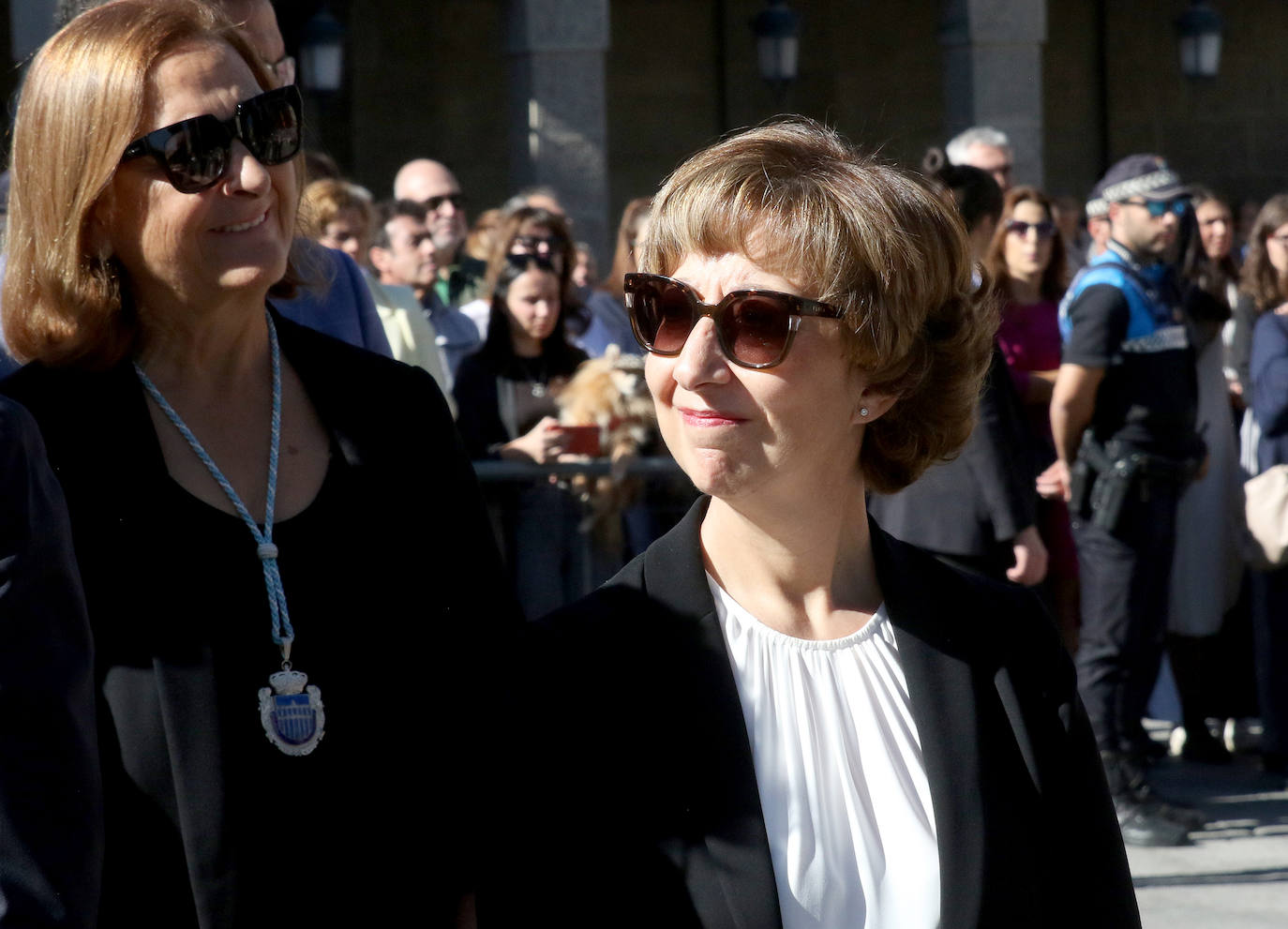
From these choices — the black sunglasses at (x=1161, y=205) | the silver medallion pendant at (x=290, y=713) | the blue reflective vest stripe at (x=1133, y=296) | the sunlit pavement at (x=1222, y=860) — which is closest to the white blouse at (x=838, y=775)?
the silver medallion pendant at (x=290, y=713)

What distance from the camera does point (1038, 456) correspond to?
6250mm

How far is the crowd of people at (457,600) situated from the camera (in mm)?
1958

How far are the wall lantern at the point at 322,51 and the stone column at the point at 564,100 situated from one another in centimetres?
152

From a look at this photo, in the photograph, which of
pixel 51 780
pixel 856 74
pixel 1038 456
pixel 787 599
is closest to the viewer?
pixel 51 780

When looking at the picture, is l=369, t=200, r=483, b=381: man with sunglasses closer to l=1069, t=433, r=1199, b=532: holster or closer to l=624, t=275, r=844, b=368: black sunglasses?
l=1069, t=433, r=1199, b=532: holster

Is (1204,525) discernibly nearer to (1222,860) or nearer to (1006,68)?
(1222,860)

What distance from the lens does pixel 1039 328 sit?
6.96m

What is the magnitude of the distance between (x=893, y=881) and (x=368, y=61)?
15331mm

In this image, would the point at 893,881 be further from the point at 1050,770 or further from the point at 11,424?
the point at 11,424

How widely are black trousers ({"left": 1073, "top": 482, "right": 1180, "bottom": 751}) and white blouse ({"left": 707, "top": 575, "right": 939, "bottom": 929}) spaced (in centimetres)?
390

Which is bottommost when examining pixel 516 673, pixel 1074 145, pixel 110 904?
pixel 110 904

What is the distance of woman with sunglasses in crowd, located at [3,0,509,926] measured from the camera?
7.02 feet

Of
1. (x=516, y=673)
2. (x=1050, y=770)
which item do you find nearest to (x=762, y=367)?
(x=516, y=673)

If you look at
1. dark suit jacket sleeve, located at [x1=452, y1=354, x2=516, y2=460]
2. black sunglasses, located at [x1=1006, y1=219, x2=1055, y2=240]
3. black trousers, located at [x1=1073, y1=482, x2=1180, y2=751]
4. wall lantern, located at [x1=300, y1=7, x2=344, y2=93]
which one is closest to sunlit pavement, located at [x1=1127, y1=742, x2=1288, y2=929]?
black trousers, located at [x1=1073, y1=482, x2=1180, y2=751]
